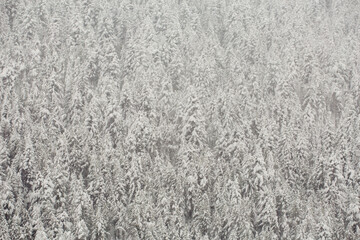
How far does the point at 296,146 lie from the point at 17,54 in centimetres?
3809

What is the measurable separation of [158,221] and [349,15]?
7011 cm

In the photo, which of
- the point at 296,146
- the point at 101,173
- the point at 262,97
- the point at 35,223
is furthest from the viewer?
the point at 262,97

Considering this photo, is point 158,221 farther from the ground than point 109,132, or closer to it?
closer to it

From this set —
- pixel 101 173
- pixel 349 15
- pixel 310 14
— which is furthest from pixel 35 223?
pixel 349 15

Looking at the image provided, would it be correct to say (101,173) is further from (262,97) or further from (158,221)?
(262,97)

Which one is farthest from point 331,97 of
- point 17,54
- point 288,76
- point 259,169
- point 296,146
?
point 17,54

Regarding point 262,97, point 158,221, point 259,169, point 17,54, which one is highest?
point 17,54

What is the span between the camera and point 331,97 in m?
69.1

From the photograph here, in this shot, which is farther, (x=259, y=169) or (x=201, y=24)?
(x=201, y=24)

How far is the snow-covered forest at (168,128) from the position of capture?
46562mm

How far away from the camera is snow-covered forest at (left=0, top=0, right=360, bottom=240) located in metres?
46.6

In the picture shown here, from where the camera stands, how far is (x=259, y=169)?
161 ft

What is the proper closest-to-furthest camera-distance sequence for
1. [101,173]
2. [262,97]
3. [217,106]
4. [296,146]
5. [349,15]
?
[101,173], [296,146], [217,106], [262,97], [349,15]

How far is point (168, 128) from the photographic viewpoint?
187 ft
